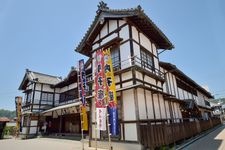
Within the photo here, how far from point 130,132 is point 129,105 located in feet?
5.18

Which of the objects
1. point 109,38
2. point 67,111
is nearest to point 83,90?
point 109,38

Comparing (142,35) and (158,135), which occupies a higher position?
(142,35)

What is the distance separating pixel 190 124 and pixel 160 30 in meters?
8.96

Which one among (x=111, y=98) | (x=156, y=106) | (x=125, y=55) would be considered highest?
(x=125, y=55)

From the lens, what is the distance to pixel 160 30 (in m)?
12.8

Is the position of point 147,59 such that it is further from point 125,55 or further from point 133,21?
point 133,21

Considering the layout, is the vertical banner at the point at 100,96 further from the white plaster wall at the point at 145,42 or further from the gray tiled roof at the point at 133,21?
the white plaster wall at the point at 145,42

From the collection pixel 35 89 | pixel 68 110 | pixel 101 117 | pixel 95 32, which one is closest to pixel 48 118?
pixel 35 89

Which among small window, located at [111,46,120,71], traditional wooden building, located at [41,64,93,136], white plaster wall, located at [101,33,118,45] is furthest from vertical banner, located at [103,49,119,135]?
traditional wooden building, located at [41,64,93,136]

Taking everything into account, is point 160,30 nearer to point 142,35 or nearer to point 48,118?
point 142,35

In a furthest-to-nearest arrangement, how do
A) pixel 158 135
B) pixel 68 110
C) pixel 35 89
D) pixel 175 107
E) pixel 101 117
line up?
pixel 35 89 < pixel 68 110 < pixel 175 107 < pixel 158 135 < pixel 101 117

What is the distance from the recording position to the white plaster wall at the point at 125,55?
10641 mm

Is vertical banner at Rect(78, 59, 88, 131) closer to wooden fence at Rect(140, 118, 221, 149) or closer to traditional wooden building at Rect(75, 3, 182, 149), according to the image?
traditional wooden building at Rect(75, 3, 182, 149)

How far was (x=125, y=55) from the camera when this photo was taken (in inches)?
433
